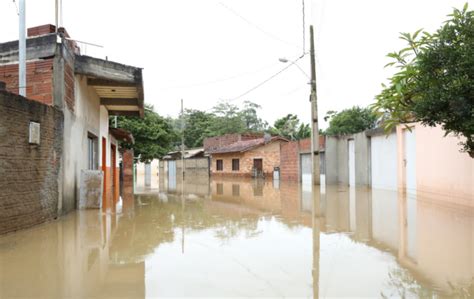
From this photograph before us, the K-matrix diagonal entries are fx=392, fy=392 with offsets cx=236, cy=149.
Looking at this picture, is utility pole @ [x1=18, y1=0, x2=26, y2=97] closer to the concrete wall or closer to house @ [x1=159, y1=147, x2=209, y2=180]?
the concrete wall

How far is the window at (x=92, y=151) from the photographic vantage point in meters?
12.9

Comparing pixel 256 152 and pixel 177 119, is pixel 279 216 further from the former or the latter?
pixel 177 119

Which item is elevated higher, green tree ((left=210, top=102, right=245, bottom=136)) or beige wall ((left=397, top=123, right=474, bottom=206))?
green tree ((left=210, top=102, right=245, bottom=136))

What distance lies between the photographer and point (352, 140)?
1980cm

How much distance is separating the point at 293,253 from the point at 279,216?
392 cm

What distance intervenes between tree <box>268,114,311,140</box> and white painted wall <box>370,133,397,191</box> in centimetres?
2393

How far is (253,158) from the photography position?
111 feet

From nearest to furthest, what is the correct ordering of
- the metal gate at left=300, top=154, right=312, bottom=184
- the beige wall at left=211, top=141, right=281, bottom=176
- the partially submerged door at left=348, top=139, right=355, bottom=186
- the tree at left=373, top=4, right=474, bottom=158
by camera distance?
the tree at left=373, top=4, right=474, bottom=158 → the partially submerged door at left=348, top=139, right=355, bottom=186 → the metal gate at left=300, top=154, right=312, bottom=184 → the beige wall at left=211, top=141, right=281, bottom=176

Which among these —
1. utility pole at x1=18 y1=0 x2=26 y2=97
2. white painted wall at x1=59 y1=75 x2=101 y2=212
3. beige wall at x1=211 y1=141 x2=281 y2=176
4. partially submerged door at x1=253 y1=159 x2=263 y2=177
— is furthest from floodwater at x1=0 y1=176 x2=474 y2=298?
partially submerged door at x1=253 y1=159 x2=263 y2=177

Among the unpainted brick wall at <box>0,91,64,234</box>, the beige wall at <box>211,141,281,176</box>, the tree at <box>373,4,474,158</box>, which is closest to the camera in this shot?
the tree at <box>373,4,474,158</box>

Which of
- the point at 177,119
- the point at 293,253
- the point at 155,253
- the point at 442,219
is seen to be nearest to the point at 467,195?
the point at 442,219

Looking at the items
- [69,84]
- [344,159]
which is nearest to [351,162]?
[344,159]

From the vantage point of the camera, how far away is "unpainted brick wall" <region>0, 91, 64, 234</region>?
650cm

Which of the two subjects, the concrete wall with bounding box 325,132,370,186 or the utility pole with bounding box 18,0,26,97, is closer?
the utility pole with bounding box 18,0,26,97
